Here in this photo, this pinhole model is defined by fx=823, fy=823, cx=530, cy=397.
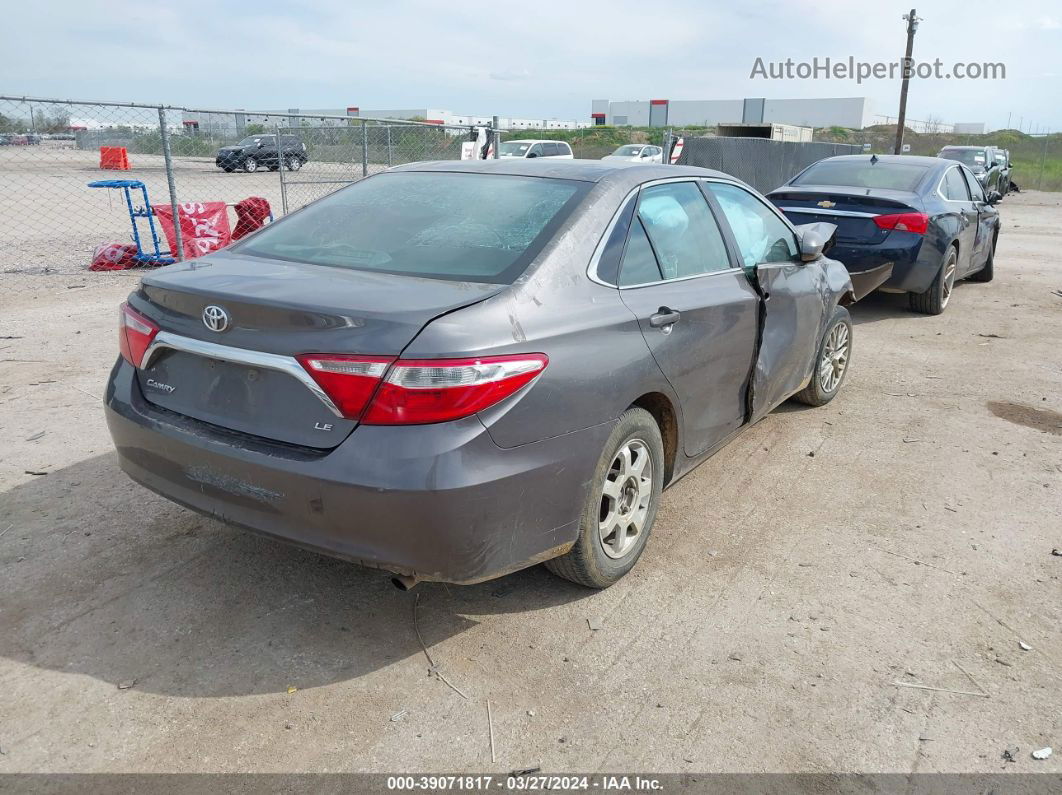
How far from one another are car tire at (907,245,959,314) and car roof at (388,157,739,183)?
230 inches

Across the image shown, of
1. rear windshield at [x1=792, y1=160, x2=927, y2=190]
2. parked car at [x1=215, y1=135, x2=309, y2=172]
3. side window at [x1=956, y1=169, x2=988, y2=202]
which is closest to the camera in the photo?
rear windshield at [x1=792, y1=160, x2=927, y2=190]

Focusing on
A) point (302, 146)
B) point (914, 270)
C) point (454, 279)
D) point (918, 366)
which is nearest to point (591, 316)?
point (454, 279)

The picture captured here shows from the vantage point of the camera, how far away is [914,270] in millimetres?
8297

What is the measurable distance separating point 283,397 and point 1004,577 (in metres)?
3.12

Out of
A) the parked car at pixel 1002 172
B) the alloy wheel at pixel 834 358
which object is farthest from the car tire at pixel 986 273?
the parked car at pixel 1002 172

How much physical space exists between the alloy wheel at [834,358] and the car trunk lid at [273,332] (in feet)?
11.5

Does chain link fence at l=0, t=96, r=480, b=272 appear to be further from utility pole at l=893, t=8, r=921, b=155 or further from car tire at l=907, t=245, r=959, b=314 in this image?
utility pole at l=893, t=8, r=921, b=155

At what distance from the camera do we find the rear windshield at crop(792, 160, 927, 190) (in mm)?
8664

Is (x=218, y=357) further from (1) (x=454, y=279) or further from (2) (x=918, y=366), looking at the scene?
(2) (x=918, y=366)

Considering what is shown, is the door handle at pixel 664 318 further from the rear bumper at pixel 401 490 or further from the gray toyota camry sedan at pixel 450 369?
the rear bumper at pixel 401 490

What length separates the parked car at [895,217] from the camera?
26.6 ft

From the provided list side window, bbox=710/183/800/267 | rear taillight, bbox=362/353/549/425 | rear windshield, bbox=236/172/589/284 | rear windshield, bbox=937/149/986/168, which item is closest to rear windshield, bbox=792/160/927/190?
side window, bbox=710/183/800/267

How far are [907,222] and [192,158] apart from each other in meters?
13.5

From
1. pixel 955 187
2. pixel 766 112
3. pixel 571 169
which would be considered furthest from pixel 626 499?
pixel 766 112
